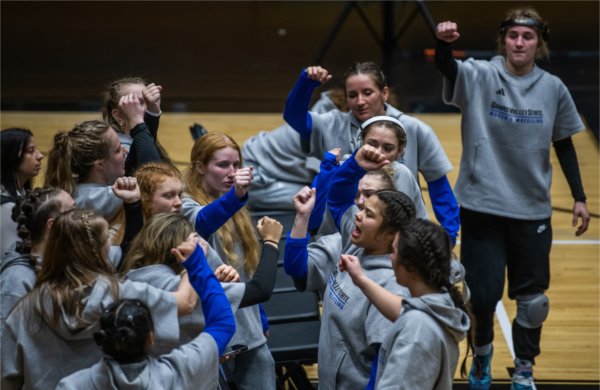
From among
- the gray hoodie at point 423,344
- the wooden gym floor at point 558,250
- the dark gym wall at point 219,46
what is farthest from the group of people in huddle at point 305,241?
the dark gym wall at point 219,46

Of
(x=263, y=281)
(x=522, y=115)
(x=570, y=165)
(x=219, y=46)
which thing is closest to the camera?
(x=263, y=281)

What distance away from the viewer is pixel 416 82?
1073cm

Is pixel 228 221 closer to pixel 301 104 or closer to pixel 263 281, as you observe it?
pixel 263 281

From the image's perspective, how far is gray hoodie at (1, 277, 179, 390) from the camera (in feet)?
9.50

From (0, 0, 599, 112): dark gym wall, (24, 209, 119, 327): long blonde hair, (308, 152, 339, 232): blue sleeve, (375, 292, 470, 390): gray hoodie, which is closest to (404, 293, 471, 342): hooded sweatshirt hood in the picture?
(375, 292, 470, 390): gray hoodie

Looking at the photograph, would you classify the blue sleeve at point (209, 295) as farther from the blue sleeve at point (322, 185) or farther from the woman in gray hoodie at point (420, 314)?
the blue sleeve at point (322, 185)

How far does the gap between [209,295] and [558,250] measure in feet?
14.3

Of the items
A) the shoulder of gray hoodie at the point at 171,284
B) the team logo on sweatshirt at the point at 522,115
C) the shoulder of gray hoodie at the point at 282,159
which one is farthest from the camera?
the shoulder of gray hoodie at the point at 282,159

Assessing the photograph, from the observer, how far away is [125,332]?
103 inches

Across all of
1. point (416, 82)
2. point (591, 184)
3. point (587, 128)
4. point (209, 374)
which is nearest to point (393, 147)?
point (209, 374)

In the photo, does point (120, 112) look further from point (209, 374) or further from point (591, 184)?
point (591, 184)

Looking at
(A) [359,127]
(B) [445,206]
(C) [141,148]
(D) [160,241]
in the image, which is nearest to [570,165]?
(B) [445,206]

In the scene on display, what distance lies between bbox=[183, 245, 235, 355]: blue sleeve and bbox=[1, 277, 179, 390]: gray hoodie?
86 mm

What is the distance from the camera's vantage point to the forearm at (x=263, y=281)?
337cm
